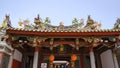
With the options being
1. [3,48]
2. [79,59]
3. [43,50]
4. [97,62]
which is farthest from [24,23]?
[97,62]

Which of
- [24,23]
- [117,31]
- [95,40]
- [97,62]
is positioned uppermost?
[24,23]

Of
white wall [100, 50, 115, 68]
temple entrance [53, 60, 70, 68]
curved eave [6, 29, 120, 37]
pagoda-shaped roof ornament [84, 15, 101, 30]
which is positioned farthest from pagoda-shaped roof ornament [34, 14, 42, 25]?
temple entrance [53, 60, 70, 68]

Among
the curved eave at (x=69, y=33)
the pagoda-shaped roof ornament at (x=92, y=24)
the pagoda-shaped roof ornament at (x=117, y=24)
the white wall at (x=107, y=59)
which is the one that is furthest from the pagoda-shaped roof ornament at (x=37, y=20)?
the pagoda-shaped roof ornament at (x=117, y=24)

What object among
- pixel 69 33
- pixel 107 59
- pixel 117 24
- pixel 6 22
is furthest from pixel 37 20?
pixel 107 59

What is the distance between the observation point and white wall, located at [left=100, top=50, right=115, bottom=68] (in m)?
7.42

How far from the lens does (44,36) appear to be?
6508mm

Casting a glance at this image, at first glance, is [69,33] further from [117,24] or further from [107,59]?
[107,59]

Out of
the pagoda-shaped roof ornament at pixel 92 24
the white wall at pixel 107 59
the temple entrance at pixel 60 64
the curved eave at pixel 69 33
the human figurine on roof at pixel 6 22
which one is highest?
the pagoda-shaped roof ornament at pixel 92 24

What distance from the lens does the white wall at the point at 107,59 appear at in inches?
292

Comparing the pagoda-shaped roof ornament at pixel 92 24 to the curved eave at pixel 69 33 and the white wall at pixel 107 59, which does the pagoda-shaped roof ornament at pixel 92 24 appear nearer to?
the white wall at pixel 107 59

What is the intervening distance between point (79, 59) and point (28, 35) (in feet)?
14.5

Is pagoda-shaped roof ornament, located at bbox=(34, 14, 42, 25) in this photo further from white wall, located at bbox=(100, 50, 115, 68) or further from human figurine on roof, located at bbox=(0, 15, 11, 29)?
white wall, located at bbox=(100, 50, 115, 68)

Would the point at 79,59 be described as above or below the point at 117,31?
below

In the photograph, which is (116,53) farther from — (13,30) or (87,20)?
(13,30)
